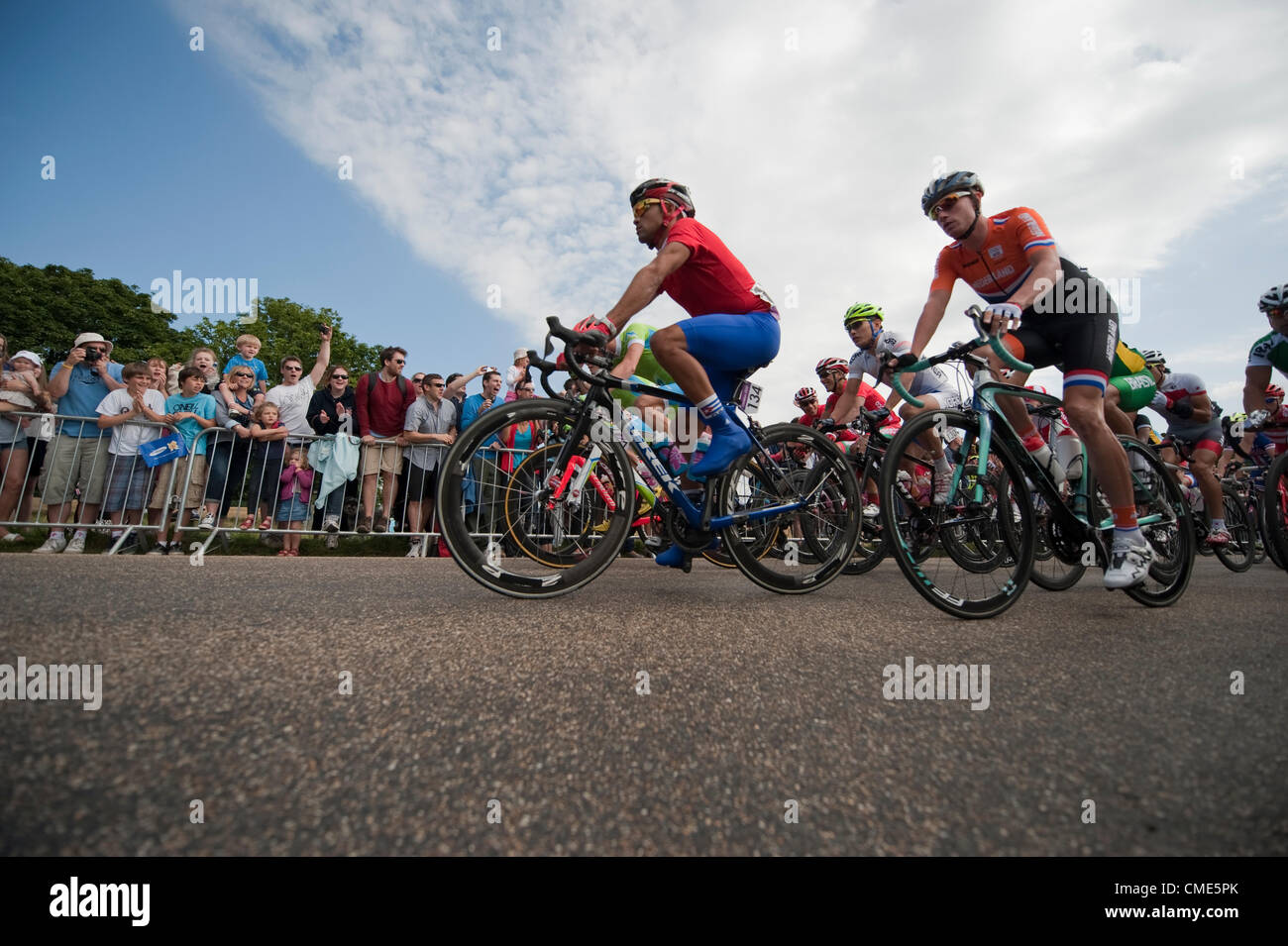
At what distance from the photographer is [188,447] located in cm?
662

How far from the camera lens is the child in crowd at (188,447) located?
21.0ft

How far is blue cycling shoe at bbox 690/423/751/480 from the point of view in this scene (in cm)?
331

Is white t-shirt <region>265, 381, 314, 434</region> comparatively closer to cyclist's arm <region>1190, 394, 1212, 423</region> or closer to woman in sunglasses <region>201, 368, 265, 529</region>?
woman in sunglasses <region>201, 368, 265, 529</region>

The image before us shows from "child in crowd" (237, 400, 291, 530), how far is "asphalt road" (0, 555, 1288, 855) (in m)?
4.88

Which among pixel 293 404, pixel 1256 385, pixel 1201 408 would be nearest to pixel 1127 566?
pixel 1256 385

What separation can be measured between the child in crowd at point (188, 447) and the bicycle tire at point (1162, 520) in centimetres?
786

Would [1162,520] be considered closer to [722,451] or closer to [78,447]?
[722,451]

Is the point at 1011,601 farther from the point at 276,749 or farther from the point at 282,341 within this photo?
the point at 282,341

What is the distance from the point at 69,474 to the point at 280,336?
3234 cm

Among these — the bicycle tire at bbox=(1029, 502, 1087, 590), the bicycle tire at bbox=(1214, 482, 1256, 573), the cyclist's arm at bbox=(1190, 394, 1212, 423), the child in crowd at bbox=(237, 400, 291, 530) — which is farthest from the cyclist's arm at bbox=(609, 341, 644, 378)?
the bicycle tire at bbox=(1214, 482, 1256, 573)

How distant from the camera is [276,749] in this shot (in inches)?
42.7

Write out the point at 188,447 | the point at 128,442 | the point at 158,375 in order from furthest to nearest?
1. the point at 158,375
2. the point at 188,447
3. the point at 128,442

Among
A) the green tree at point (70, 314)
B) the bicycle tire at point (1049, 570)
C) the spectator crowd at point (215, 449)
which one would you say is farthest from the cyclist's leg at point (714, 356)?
the green tree at point (70, 314)
